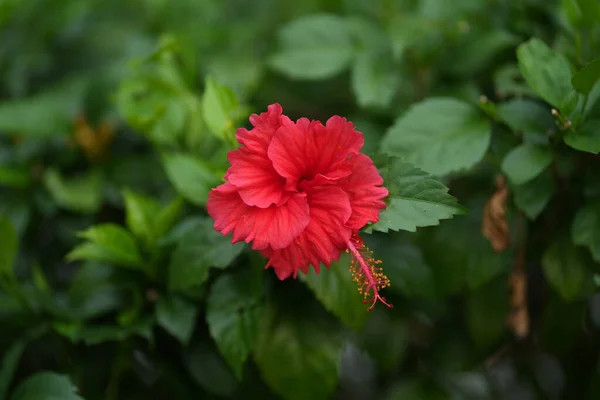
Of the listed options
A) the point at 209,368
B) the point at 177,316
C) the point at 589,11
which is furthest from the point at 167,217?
the point at 589,11

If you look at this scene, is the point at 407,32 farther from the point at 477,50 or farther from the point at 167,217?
the point at 167,217

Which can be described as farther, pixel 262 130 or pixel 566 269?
pixel 566 269

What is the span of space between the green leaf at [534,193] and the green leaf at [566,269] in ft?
0.41

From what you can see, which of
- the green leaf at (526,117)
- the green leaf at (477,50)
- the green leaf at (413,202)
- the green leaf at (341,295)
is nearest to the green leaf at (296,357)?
the green leaf at (341,295)

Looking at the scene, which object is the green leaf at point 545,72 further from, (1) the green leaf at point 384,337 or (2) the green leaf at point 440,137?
(1) the green leaf at point 384,337

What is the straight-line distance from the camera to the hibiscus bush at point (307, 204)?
0.78 meters

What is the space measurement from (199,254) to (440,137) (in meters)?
0.40

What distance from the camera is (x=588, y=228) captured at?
909 mm

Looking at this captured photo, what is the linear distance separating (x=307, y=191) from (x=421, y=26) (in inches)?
22.9

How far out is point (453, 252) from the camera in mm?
1066

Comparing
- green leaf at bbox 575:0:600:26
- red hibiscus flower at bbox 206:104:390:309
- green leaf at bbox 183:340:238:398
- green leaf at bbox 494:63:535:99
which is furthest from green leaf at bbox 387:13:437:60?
green leaf at bbox 183:340:238:398

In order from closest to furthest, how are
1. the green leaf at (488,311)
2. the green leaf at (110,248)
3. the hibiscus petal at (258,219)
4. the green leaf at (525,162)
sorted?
the hibiscus petal at (258,219) < the green leaf at (525,162) < the green leaf at (110,248) < the green leaf at (488,311)

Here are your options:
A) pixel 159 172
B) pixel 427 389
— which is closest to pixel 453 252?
pixel 427 389

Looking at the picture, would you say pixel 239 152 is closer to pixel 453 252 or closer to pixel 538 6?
pixel 453 252
